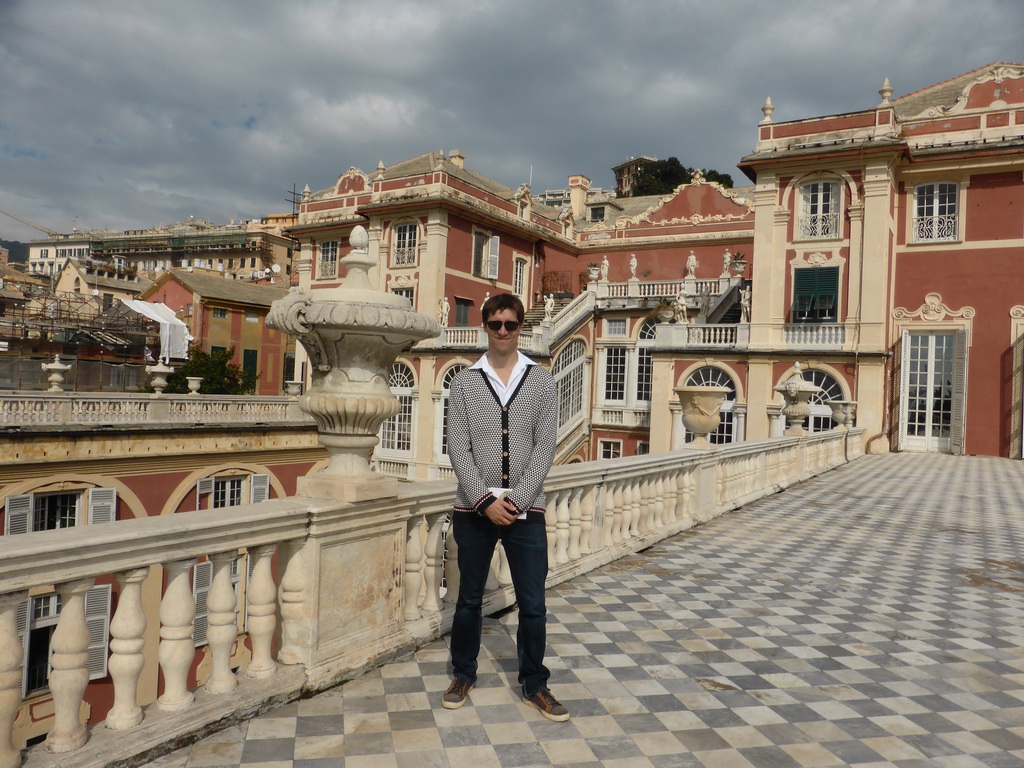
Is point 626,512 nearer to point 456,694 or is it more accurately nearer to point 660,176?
point 456,694

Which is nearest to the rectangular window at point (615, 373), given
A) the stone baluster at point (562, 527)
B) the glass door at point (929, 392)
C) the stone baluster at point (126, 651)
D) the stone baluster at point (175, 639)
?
the glass door at point (929, 392)

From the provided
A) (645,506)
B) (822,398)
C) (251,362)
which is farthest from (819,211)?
(251,362)

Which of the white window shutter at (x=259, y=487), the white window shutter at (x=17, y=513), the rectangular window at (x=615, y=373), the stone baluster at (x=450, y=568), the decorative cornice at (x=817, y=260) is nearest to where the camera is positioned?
the stone baluster at (x=450, y=568)

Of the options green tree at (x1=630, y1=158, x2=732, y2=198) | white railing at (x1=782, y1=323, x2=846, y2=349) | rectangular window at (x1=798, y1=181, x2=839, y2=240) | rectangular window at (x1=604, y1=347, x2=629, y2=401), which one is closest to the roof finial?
rectangular window at (x1=798, y1=181, x2=839, y2=240)

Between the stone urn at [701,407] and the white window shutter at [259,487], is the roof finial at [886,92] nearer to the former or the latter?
the stone urn at [701,407]

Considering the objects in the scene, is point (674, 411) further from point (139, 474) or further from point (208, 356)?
point (208, 356)

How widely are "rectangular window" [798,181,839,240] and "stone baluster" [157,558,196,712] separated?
74.2 ft

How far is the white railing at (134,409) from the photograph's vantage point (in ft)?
46.1

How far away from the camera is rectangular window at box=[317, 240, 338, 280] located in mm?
A: 31047

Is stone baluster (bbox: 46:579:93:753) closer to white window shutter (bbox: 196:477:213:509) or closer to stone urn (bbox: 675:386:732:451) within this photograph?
stone urn (bbox: 675:386:732:451)

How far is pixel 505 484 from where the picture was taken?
3.34 meters

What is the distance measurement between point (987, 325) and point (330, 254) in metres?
24.6

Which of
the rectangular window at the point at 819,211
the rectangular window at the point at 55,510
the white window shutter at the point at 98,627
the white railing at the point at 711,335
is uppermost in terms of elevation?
the rectangular window at the point at 819,211

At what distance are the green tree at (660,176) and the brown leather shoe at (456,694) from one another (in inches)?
2191
